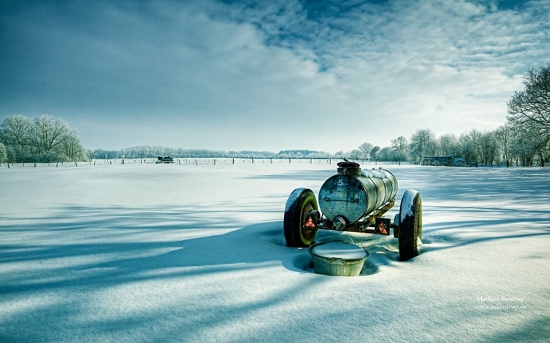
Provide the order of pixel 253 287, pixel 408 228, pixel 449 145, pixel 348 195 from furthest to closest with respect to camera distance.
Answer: pixel 449 145
pixel 348 195
pixel 408 228
pixel 253 287

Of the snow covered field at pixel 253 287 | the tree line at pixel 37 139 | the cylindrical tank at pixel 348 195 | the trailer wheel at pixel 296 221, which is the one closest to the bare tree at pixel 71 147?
the tree line at pixel 37 139

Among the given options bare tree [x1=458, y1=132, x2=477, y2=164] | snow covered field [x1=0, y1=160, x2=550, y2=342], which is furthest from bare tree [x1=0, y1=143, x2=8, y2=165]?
bare tree [x1=458, y1=132, x2=477, y2=164]

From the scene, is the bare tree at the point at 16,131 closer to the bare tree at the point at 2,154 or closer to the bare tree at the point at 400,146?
the bare tree at the point at 2,154

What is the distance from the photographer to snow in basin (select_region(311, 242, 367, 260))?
12.8 ft

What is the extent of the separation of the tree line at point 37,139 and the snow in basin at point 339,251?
75.4m

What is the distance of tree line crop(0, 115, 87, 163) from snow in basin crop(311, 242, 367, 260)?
247ft

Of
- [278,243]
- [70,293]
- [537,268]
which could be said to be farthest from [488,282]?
[70,293]

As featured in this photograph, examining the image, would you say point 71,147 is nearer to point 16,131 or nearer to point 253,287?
point 16,131

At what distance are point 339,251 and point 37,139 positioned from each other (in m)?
81.8

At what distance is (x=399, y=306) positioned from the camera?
2.92 metres

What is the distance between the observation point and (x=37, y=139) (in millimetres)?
60938

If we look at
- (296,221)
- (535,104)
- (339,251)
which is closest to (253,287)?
(339,251)

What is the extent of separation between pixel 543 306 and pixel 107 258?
A: 6258 mm

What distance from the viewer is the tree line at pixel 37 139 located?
5838 centimetres
